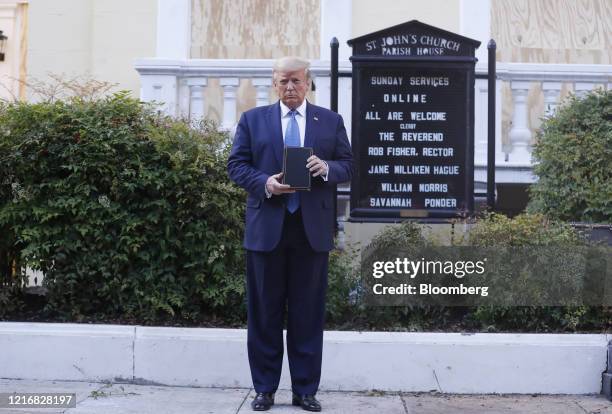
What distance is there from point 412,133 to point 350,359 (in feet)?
6.74

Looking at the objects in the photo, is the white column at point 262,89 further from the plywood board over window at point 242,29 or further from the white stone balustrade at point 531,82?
the white stone balustrade at point 531,82

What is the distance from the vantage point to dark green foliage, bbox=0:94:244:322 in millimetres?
5770

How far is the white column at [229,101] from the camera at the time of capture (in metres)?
8.68

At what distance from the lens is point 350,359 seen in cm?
541

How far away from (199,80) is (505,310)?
447 cm

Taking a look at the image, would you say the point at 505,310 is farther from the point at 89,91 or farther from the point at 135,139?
the point at 89,91

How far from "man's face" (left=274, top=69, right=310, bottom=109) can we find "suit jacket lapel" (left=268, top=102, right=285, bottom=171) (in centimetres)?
11

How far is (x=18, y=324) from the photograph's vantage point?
5.61 m

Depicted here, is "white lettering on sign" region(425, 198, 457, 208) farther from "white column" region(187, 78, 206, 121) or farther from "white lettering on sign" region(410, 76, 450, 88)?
"white column" region(187, 78, 206, 121)

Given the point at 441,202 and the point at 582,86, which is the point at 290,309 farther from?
the point at 582,86

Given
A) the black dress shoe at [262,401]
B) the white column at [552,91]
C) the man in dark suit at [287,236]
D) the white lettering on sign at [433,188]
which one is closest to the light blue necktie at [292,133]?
the man in dark suit at [287,236]

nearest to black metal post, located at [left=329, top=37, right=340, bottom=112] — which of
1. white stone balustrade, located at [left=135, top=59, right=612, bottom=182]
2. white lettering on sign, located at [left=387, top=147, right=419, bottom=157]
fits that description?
white lettering on sign, located at [left=387, top=147, right=419, bottom=157]

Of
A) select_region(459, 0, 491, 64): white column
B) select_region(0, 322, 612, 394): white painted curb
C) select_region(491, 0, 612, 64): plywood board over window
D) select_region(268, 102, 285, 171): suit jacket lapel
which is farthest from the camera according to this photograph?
select_region(491, 0, 612, 64): plywood board over window

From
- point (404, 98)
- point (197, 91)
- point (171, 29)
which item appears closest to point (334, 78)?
point (404, 98)
